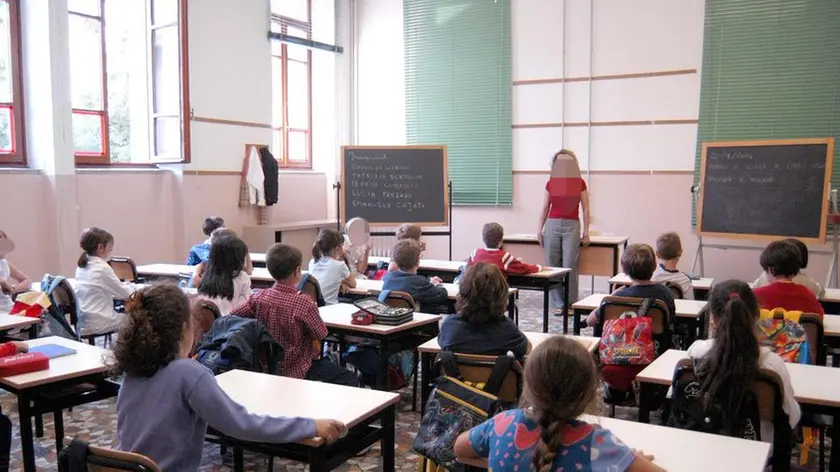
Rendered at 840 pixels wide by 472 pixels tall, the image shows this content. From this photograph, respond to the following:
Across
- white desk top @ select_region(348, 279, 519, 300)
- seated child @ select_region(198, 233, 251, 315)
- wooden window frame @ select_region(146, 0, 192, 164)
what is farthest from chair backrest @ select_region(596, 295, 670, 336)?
wooden window frame @ select_region(146, 0, 192, 164)

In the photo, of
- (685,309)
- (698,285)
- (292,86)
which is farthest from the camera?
(292,86)

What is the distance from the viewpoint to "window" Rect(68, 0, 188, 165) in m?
6.58

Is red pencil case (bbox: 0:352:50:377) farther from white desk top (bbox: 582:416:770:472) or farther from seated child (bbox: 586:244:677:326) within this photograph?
seated child (bbox: 586:244:677:326)

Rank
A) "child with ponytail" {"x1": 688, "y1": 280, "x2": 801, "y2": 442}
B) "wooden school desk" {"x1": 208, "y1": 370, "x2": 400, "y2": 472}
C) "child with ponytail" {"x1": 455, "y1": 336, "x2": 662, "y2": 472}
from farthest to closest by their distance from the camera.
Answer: "child with ponytail" {"x1": 688, "y1": 280, "x2": 801, "y2": 442}, "wooden school desk" {"x1": 208, "y1": 370, "x2": 400, "y2": 472}, "child with ponytail" {"x1": 455, "y1": 336, "x2": 662, "y2": 472}

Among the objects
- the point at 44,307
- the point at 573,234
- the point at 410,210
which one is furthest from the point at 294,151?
the point at 44,307

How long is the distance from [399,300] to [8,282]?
2486mm

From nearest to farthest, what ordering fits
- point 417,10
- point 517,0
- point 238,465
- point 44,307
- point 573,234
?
point 238,465 → point 44,307 → point 573,234 → point 517,0 → point 417,10

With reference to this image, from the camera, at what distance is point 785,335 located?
303cm

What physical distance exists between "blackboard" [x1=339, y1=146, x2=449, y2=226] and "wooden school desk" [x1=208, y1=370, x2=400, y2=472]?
521 centimetres

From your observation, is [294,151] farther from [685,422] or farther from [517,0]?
[685,422]

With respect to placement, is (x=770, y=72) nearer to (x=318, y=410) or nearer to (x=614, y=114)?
(x=614, y=114)

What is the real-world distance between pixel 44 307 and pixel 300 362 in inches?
61.6

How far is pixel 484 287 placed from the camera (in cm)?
269

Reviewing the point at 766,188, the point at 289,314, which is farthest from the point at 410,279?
the point at 766,188
